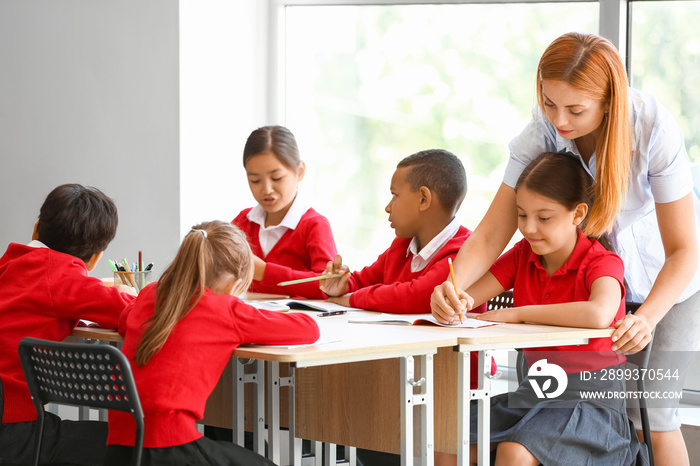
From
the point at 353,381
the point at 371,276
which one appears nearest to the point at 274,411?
the point at 353,381

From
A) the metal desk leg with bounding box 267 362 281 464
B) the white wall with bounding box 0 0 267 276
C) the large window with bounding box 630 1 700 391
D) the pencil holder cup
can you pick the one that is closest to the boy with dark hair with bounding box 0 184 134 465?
the pencil holder cup

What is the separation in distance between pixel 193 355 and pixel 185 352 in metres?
0.02

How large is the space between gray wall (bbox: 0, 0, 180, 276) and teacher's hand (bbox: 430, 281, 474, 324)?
6.12 feet

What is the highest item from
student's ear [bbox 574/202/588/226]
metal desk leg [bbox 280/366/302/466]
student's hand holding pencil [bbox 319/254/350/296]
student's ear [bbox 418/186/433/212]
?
student's ear [bbox 418/186/433/212]

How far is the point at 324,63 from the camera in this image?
4219mm

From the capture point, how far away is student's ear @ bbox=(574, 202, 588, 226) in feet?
7.41

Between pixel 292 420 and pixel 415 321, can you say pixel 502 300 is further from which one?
pixel 292 420

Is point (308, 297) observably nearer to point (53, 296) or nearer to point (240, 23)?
point (53, 296)

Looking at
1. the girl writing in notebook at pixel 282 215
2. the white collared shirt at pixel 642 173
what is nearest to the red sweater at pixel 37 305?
the girl writing in notebook at pixel 282 215

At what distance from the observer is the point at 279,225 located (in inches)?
123

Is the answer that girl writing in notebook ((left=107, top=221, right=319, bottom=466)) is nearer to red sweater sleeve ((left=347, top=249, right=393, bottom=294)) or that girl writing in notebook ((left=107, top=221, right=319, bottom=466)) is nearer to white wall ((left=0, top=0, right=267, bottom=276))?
red sweater sleeve ((left=347, top=249, right=393, bottom=294))

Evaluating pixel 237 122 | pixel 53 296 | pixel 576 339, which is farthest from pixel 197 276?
pixel 237 122

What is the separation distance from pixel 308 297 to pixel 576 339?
3.70 feet

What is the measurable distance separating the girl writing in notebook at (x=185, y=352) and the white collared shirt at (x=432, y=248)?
836 mm
